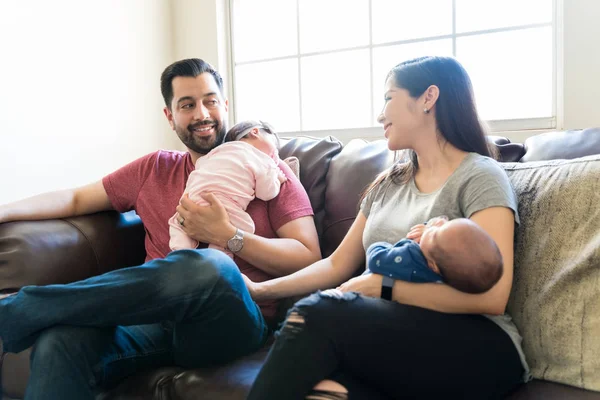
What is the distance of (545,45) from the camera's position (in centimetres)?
223

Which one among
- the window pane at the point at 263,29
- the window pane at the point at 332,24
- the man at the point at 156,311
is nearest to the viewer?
the man at the point at 156,311

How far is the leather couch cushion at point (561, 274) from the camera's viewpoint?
1104 millimetres

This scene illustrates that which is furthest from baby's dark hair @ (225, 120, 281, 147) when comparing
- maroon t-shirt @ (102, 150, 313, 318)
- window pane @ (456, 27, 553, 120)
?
window pane @ (456, 27, 553, 120)

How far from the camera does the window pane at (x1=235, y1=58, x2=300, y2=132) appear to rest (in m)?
2.94

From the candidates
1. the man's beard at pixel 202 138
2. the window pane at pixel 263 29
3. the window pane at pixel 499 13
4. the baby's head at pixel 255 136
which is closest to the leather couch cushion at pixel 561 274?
Result: the baby's head at pixel 255 136

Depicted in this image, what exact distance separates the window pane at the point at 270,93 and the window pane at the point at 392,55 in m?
0.47

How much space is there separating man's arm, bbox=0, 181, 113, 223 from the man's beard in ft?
1.06

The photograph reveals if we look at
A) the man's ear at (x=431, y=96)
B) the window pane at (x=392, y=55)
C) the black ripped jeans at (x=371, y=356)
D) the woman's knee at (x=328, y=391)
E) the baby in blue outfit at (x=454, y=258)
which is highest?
the window pane at (x=392, y=55)

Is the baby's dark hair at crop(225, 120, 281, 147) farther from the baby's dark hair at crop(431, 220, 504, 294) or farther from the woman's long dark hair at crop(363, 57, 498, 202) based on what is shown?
the baby's dark hair at crop(431, 220, 504, 294)

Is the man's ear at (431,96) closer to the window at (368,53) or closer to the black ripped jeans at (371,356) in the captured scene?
the black ripped jeans at (371,356)

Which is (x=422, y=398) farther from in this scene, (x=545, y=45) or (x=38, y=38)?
(x=38, y=38)

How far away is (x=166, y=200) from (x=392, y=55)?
54.6 inches

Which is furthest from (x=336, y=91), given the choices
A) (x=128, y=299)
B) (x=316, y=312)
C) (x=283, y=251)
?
(x=316, y=312)

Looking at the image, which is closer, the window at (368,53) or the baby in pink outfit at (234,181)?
the baby in pink outfit at (234,181)
